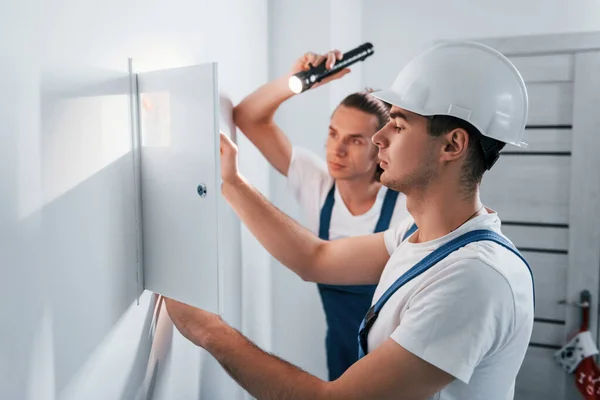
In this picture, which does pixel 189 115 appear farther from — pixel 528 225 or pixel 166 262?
pixel 528 225

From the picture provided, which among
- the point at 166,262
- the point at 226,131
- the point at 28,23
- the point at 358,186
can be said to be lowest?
the point at 166,262

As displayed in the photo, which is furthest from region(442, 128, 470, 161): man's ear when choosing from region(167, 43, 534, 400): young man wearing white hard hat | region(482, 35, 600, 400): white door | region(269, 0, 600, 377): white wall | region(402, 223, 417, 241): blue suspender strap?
region(482, 35, 600, 400): white door

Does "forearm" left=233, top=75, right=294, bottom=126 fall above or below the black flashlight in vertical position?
below

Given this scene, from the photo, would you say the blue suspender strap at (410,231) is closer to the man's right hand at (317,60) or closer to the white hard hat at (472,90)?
the white hard hat at (472,90)

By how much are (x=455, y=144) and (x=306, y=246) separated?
523mm

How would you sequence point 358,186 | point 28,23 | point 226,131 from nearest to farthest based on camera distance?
point 28,23
point 226,131
point 358,186

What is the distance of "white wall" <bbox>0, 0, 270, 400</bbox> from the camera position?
2.30 ft

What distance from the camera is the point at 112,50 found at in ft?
2.92

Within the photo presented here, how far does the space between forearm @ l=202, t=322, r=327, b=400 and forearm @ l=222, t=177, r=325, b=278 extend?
1.11 feet

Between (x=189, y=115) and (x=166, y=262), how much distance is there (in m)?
0.29

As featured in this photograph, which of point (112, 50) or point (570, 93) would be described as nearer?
A: point (112, 50)

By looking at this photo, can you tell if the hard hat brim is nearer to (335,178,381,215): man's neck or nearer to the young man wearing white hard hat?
the young man wearing white hard hat

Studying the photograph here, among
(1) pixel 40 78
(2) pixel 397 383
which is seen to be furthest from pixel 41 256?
(2) pixel 397 383

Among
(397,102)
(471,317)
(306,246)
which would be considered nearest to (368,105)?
(306,246)
